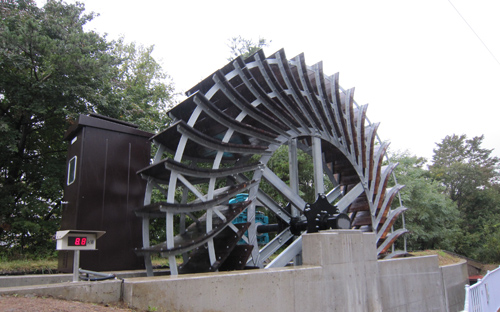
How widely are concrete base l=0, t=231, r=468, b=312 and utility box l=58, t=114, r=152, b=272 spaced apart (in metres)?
2.13

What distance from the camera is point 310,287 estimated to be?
5395 millimetres

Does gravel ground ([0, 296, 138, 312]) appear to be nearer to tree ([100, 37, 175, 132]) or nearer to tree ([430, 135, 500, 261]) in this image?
tree ([100, 37, 175, 132])

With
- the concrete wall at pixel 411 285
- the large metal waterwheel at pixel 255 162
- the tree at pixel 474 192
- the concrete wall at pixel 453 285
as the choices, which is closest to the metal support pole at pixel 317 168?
the large metal waterwheel at pixel 255 162

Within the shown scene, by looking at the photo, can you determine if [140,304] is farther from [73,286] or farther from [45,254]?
[45,254]

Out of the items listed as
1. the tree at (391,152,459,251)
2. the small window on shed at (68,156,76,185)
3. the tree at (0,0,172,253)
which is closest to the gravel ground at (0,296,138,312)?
the small window on shed at (68,156,76,185)

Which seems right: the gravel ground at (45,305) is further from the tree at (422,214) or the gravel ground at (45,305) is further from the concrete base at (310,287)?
the tree at (422,214)

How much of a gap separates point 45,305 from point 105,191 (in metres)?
3.19

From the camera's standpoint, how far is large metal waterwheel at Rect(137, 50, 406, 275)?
18.8ft

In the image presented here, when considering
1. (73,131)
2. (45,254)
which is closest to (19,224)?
(45,254)

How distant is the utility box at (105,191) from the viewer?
5844 mm

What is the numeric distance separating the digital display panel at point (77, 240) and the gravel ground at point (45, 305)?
2.19 feet

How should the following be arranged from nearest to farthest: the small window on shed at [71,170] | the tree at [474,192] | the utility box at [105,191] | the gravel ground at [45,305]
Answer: the gravel ground at [45,305], the utility box at [105,191], the small window on shed at [71,170], the tree at [474,192]

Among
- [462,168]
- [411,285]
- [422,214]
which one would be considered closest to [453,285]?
[411,285]

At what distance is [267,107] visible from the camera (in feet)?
23.7
